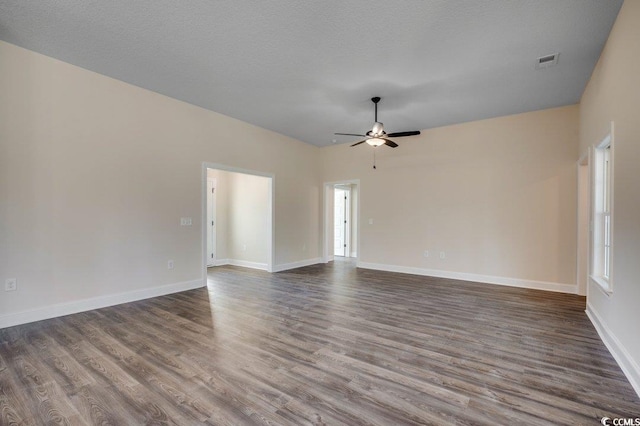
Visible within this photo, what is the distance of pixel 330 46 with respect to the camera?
3.08 metres

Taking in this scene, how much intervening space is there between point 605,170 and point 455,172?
97.0 inches

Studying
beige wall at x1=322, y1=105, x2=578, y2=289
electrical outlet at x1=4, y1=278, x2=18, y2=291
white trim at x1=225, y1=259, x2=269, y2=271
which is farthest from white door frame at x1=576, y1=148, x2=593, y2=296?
electrical outlet at x1=4, y1=278, x2=18, y2=291

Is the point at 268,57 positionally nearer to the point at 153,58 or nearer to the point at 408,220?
the point at 153,58

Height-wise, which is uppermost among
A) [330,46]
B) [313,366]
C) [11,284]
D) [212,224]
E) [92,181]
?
[330,46]

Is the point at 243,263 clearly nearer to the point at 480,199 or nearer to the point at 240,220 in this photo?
the point at 240,220

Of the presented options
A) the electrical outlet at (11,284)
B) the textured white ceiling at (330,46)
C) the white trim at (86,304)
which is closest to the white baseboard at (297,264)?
the white trim at (86,304)

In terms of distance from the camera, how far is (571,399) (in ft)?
6.46

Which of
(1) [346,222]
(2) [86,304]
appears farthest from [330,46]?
(1) [346,222]

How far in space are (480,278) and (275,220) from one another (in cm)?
419

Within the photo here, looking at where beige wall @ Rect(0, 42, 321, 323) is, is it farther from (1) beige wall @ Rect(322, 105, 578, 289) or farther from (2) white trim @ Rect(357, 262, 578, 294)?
(2) white trim @ Rect(357, 262, 578, 294)

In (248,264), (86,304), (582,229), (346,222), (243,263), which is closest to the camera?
(86,304)

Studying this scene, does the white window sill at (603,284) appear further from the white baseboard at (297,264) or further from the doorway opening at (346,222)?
the doorway opening at (346,222)

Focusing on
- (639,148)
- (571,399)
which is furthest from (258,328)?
(639,148)

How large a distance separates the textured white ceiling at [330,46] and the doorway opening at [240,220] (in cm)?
239
